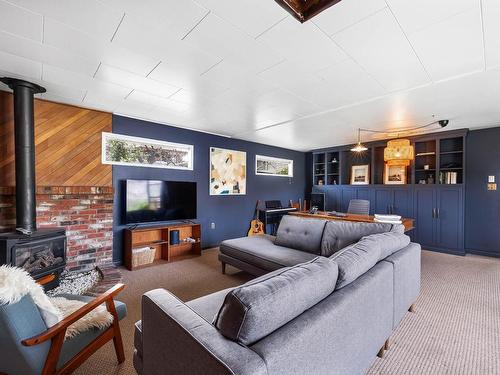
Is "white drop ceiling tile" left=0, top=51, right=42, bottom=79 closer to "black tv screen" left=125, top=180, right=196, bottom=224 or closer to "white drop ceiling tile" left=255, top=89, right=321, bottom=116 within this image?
"black tv screen" left=125, top=180, right=196, bottom=224

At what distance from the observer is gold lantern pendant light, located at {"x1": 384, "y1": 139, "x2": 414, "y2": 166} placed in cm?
376

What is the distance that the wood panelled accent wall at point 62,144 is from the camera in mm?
2994

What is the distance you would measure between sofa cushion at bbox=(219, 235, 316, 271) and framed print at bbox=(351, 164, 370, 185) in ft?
12.4

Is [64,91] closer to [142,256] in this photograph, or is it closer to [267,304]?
[142,256]

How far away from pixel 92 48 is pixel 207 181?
3.19 metres

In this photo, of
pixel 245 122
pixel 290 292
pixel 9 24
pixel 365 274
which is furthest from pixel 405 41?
pixel 9 24

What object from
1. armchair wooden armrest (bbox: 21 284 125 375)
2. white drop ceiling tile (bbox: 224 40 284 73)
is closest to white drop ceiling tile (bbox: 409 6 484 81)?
white drop ceiling tile (bbox: 224 40 284 73)

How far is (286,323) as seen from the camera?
104 centimetres

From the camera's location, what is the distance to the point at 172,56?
216 cm

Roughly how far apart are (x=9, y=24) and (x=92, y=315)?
2.21 m

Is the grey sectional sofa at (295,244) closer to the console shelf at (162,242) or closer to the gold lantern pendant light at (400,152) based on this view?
the console shelf at (162,242)

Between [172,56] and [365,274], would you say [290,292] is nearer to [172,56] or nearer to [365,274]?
[365,274]

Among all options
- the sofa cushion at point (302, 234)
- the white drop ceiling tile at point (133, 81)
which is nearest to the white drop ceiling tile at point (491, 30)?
the sofa cushion at point (302, 234)

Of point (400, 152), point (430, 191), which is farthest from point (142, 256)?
point (430, 191)
